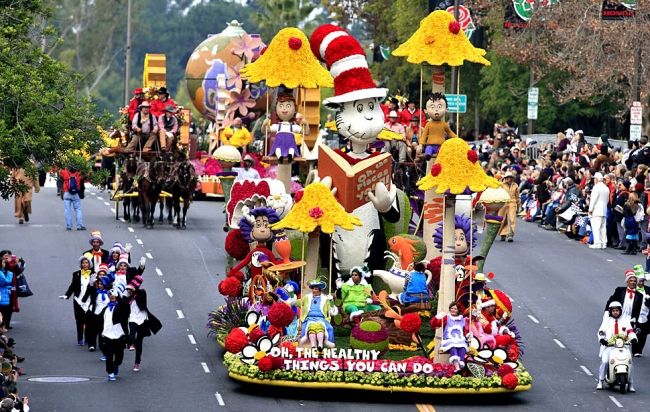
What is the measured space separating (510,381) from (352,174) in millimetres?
4476

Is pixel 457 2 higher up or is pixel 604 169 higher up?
pixel 457 2

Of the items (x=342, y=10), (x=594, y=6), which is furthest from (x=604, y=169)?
(x=342, y=10)

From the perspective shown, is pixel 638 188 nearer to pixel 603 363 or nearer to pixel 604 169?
pixel 604 169

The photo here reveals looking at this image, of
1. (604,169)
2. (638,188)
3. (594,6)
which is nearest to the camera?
(638,188)

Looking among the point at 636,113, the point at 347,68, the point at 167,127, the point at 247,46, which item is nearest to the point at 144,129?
the point at 167,127

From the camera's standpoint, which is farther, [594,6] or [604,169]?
[594,6]

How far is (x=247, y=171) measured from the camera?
3753cm

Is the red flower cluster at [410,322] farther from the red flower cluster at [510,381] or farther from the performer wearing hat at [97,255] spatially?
the performer wearing hat at [97,255]

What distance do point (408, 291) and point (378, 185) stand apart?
6.07 feet

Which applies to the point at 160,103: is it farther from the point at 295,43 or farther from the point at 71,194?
the point at 295,43

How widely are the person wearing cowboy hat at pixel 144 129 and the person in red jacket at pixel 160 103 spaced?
151 millimetres

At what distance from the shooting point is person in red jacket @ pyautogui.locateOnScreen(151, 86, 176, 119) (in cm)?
4738

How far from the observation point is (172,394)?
95.2 feet

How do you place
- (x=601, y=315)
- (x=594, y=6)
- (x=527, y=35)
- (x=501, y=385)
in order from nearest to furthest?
(x=501, y=385), (x=601, y=315), (x=594, y=6), (x=527, y=35)
